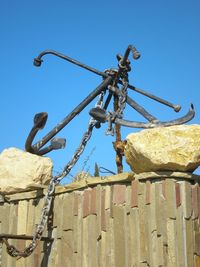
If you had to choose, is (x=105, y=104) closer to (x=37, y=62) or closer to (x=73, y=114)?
(x=73, y=114)

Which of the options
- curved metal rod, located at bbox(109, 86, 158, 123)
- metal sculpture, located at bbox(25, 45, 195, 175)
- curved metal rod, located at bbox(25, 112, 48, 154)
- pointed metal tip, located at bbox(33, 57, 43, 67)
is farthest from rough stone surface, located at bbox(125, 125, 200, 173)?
pointed metal tip, located at bbox(33, 57, 43, 67)

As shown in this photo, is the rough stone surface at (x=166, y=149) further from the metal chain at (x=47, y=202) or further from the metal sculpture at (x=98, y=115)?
the metal chain at (x=47, y=202)

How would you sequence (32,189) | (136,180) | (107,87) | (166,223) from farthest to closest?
(107,87)
(32,189)
(136,180)
(166,223)

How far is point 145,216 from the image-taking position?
12.3ft

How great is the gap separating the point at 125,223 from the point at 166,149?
698 mm

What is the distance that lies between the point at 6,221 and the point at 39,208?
553 mm

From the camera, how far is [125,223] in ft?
12.6

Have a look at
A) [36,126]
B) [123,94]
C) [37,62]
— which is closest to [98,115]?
[123,94]

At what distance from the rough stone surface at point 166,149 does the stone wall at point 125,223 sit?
0.26ft

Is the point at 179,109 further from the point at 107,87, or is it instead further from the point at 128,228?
the point at 128,228

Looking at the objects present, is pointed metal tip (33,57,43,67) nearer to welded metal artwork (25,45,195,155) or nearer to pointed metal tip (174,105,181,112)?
welded metal artwork (25,45,195,155)

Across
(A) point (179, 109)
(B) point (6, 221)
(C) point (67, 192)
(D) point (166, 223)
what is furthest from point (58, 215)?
(A) point (179, 109)

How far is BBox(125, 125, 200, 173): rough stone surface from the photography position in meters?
3.76

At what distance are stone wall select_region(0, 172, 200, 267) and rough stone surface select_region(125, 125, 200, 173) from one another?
8 cm
